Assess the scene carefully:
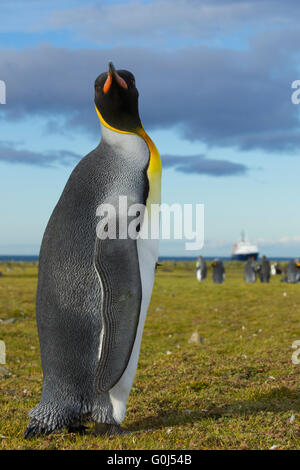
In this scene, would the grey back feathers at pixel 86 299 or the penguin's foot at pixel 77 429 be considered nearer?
the grey back feathers at pixel 86 299

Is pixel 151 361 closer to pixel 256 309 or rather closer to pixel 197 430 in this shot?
pixel 197 430

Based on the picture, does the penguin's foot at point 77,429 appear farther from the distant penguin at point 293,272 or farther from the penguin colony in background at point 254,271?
the distant penguin at point 293,272

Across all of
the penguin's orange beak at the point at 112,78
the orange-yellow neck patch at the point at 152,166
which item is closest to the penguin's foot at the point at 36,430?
the orange-yellow neck patch at the point at 152,166

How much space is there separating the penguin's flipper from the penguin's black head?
3.70 feet

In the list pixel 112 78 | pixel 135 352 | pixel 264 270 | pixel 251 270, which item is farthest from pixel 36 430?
pixel 251 270

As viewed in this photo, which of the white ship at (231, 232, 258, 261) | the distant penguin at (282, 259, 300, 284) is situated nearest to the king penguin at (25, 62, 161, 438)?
the distant penguin at (282, 259, 300, 284)

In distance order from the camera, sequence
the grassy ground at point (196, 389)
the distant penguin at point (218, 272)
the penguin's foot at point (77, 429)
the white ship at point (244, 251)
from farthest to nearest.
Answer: the white ship at point (244, 251) → the distant penguin at point (218, 272) → the penguin's foot at point (77, 429) → the grassy ground at point (196, 389)

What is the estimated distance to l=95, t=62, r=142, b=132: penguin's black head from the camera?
414cm

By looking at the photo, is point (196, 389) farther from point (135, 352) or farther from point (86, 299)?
point (86, 299)

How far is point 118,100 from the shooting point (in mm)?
4184

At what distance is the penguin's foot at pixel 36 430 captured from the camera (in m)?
3.95
